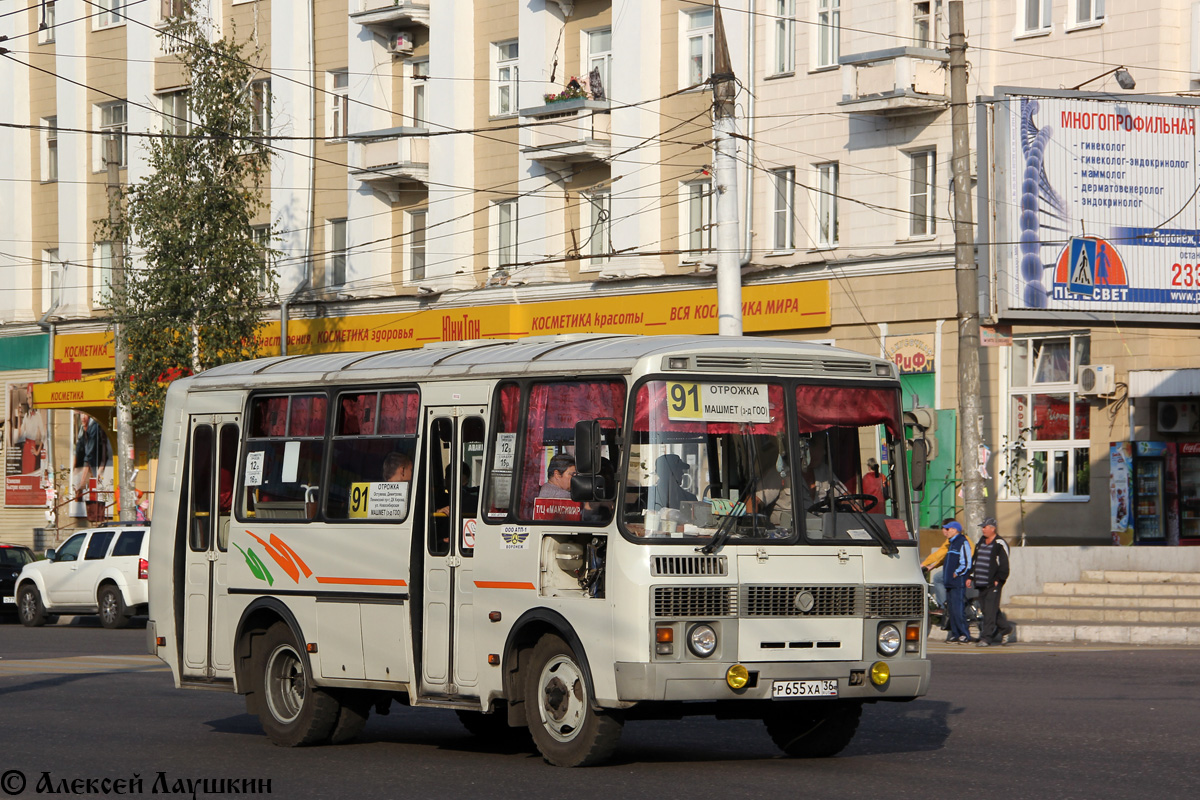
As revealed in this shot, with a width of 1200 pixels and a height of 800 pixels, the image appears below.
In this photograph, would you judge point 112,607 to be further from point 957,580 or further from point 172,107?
point 172,107

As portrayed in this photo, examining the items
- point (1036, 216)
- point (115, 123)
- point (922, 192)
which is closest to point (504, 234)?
point (922, 192)

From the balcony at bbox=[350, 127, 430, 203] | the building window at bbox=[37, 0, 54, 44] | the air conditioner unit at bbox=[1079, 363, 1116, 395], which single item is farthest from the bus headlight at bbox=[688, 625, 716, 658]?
the building window at bbox=[37, 0, 54, 44]

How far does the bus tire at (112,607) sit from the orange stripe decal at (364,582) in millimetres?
17802

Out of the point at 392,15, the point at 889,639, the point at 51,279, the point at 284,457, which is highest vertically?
the point at 392,15

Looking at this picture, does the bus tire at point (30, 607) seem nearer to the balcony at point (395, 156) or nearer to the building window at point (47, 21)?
the balcony at point (395, 156)

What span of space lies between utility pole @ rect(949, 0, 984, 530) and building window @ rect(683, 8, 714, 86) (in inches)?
354

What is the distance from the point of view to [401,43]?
41.0 meters

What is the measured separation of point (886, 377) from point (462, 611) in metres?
3.10

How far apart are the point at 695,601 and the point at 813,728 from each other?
1717 millimetres

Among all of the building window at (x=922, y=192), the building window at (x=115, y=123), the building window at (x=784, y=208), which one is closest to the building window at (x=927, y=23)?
the building window at (x=922, y=192)

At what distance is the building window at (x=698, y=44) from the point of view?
116 feet

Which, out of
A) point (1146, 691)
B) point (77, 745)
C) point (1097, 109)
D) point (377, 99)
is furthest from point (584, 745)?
point (377, 99)

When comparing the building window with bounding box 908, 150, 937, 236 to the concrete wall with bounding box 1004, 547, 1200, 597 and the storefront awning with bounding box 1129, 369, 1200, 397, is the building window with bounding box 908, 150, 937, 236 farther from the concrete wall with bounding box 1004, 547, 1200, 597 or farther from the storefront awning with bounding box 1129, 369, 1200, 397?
the concrete wall with bounding box 1004, 547, 1200, 597

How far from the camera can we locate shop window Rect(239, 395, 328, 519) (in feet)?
44.3
